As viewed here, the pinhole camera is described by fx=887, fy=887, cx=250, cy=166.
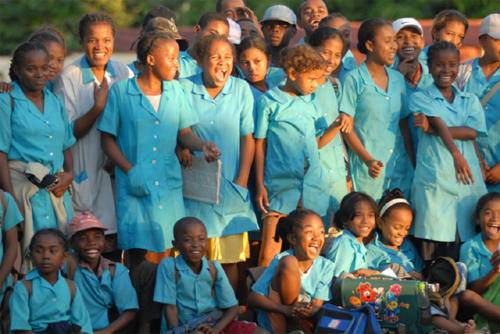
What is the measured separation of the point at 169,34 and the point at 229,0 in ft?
5.74

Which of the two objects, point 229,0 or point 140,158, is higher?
point 229,0

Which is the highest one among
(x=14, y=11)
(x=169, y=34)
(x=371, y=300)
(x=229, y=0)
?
(x=14, y=11)

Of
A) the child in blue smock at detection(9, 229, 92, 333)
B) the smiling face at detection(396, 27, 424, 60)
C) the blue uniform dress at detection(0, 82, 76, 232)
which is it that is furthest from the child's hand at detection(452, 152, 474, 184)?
the child in blue smock at detection(9, 229, 92, 333)

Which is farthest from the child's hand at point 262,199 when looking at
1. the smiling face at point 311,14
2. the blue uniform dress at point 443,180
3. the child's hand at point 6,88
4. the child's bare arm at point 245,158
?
the smiling face at point 311,14

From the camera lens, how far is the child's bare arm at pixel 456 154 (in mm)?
6270

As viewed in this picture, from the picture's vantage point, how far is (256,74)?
6555 millimetres

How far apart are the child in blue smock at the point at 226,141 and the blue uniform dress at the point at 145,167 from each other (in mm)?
278

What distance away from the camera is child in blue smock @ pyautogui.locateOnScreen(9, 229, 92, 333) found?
4.99 meters

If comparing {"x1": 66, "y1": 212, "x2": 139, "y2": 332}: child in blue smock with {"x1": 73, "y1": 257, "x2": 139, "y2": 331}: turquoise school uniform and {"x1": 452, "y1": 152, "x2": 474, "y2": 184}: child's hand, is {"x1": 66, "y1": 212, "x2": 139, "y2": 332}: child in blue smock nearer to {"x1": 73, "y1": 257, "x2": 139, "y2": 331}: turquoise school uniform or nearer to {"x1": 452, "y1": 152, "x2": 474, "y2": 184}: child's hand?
{"x1": 73, "y1": 257, "x2": 139, "y2": 331}: turquoise school uniform

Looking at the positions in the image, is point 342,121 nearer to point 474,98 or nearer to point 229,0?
point 474,98

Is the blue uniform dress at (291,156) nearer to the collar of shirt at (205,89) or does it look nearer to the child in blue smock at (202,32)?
the collar of shirt at (205,89)

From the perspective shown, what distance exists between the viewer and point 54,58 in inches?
236

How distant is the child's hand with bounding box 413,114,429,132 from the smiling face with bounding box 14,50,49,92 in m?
2.60

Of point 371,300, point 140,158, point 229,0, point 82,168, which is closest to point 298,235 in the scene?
point 371,300
